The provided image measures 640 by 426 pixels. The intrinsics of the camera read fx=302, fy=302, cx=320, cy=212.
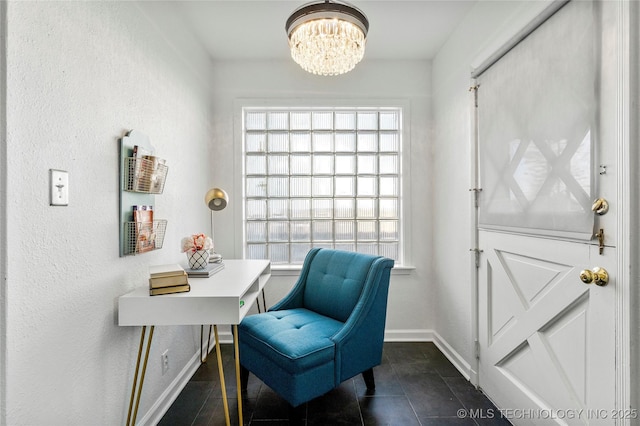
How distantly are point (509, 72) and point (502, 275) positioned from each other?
3.87ft

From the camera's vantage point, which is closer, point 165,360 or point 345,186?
point 165,360

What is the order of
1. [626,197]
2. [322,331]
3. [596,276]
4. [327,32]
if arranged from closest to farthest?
[626,197], [596,276], [327,32], [322,331]

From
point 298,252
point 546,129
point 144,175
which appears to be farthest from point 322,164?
point 546,129

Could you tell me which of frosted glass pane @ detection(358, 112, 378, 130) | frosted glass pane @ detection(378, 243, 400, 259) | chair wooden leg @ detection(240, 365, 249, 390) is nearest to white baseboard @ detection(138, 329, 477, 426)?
chair wooden leg @ detection(240, 365, 249, 390)

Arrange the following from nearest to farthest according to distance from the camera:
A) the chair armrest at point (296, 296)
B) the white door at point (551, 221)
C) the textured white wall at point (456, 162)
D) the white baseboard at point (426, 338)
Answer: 1. the white door at point (551, 221)
2. the textured white wall at point (456, 162)
3. the chair armrest at point (296, 296)
4. the white baseboard at point (426, 338)

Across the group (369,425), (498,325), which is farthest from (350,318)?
(498,325)

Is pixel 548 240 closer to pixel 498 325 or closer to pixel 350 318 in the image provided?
pixel 498 325

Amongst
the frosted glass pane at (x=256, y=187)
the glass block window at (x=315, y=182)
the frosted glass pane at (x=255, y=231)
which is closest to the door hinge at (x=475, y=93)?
the glass block window at (x=315, y=182)

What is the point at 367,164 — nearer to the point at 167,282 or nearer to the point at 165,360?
the point at 167,282

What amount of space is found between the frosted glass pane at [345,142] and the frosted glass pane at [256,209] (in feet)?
2.93

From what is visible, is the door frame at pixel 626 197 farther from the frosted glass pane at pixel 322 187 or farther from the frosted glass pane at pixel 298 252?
the frosted glass pane at pixel 298 252

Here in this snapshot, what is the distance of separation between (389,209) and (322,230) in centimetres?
68

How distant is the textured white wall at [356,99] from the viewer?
2820 mm

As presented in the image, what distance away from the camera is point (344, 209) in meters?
2.92
